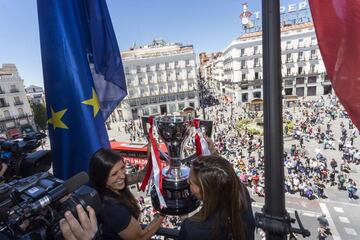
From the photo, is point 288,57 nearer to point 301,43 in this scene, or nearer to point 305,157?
point 301,43

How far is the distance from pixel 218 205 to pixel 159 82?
43.3 metres

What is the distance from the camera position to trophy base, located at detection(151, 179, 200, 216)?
1.89 meters

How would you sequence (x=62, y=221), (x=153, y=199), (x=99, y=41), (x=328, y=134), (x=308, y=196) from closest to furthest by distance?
(x=62, y=221) < (x=153, y=199) < (x=99, y=41) < (x=308, y=196) < (x=328, y=134)

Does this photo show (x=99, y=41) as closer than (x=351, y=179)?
Yes

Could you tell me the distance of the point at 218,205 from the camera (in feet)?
4.83

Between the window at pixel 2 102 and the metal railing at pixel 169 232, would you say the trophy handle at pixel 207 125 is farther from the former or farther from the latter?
the window at pixel 2 102

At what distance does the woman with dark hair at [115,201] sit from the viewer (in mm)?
1679

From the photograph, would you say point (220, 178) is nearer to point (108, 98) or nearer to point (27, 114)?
point (108, 98)

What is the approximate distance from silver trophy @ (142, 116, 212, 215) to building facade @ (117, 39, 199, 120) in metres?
40.4

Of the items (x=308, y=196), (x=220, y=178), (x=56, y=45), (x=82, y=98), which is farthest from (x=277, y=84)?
(x=308, y=196)

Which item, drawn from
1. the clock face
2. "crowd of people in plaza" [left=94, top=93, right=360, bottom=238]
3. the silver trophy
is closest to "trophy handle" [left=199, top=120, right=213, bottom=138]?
the silver trophy

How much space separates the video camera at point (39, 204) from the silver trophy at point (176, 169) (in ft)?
2.89

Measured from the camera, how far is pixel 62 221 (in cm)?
103

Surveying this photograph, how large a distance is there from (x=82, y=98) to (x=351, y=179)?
1548 cm
